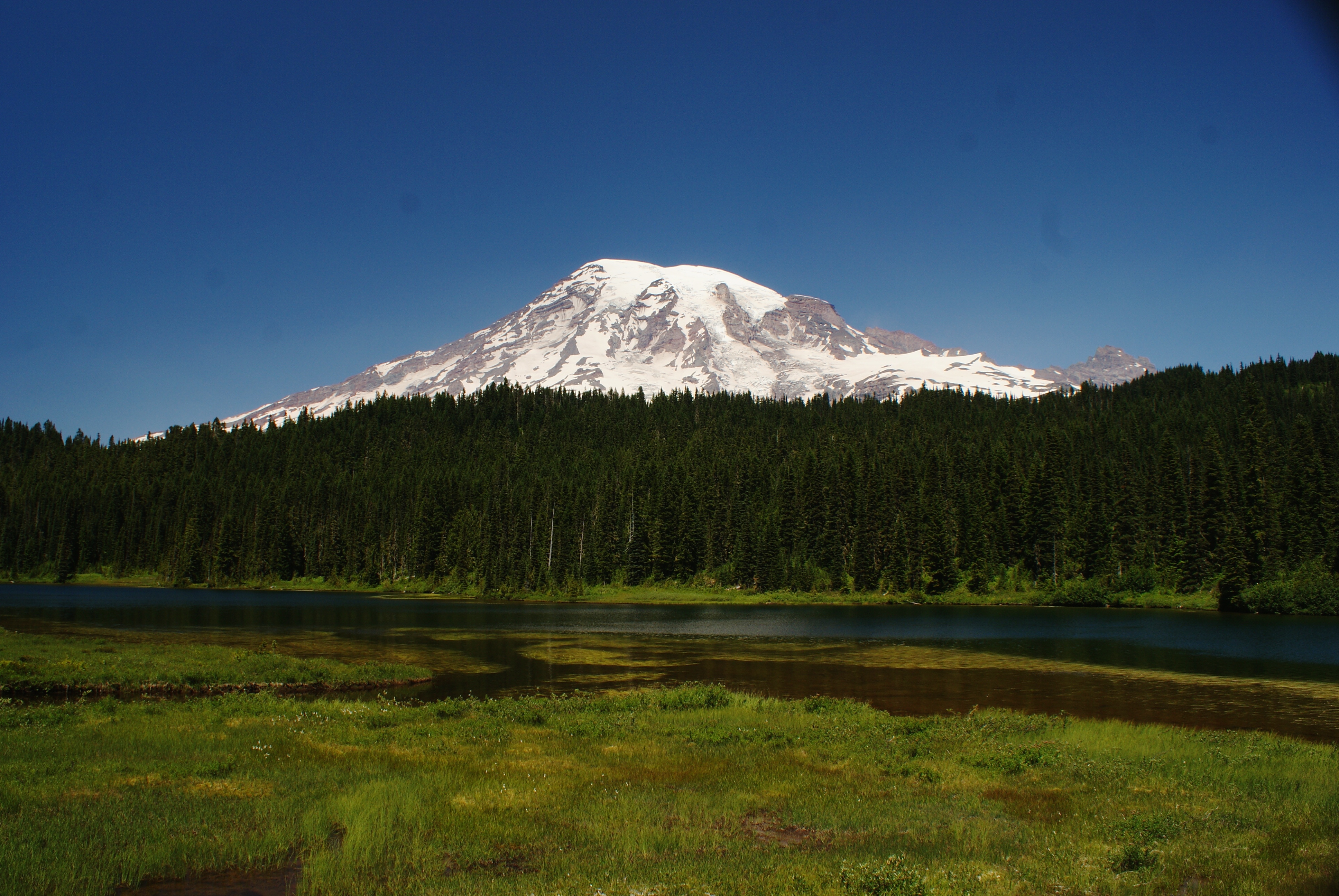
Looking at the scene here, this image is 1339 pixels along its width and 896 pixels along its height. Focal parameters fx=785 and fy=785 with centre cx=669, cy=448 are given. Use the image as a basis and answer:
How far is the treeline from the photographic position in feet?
341

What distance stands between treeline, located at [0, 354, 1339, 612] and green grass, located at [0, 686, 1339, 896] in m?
82.9

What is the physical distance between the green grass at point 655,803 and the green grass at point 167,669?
663 centimetres

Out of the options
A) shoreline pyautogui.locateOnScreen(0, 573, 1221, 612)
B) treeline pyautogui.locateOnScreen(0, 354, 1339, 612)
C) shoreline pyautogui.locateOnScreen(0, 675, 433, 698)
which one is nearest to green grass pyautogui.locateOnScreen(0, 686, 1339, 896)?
shoreline pyautogui.locateOnScreen(0, 675, 433, 698)

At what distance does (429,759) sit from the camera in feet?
68.7

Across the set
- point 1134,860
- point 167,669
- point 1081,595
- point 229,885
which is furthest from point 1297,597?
point 229,885

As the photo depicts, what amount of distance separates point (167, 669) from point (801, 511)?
353ft

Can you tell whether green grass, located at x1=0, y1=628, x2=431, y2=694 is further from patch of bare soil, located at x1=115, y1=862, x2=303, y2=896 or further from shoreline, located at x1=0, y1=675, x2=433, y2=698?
patch of bare soil, located at x1=115, y1=862, x2=303, y2=896

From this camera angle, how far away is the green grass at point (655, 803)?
12.2m

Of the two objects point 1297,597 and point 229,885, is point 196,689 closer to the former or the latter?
point 229,885

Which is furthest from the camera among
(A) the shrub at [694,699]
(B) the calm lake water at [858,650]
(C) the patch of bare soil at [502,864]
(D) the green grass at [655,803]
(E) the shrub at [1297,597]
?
(E) the shrub at [1297,597]

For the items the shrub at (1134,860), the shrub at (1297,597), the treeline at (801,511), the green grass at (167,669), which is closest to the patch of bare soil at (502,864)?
the shrub at (1134,860)

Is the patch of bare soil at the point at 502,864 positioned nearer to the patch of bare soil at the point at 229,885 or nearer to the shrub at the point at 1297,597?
the patch of bare soil at the point at 229,885

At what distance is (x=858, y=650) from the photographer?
183 feet

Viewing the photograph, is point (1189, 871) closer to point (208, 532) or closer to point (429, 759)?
point (429, 759)
